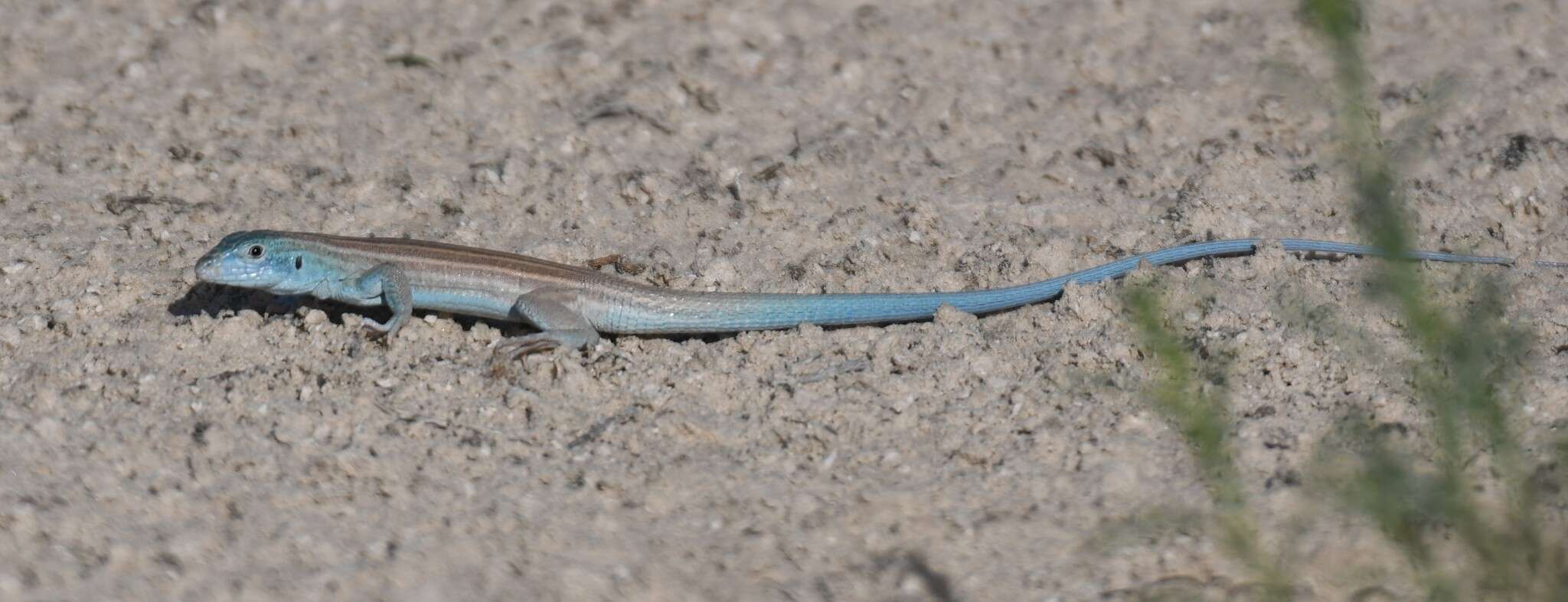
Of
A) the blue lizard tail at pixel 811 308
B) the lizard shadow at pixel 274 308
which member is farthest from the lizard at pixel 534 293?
the lizard shadow at pixel 274 308

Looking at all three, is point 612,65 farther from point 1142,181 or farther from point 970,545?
point 970,545

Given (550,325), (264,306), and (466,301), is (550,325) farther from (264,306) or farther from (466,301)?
(264,306)

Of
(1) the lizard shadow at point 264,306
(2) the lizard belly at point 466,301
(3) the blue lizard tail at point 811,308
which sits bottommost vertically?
(1) the lizard shadow at point 264,306

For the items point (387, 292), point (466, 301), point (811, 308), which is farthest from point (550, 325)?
point (811, 308)

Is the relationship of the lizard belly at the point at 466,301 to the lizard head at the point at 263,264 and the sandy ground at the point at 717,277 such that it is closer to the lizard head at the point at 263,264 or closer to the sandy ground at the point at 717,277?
the sandy ground at the point at 717,277

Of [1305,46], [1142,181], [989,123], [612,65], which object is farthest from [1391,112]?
[612,65]

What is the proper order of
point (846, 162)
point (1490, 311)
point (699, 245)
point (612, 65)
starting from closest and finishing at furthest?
point (1490, 311) < point (699, 245) < point (846, 162) < point (612, 65)

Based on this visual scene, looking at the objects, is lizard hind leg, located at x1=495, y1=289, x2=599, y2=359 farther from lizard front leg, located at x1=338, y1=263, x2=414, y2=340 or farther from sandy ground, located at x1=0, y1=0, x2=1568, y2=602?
lizard front leg, located at x1=338, y1=263, x2=414, y2=340

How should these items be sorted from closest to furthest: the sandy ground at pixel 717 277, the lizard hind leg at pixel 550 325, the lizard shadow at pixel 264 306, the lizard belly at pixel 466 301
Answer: the sandy ground at pixel 717 277, the lizard hind leg at pixel 550 325, the lizard belly at pixel 466 301, the lizard shadow at pixel 264 306
